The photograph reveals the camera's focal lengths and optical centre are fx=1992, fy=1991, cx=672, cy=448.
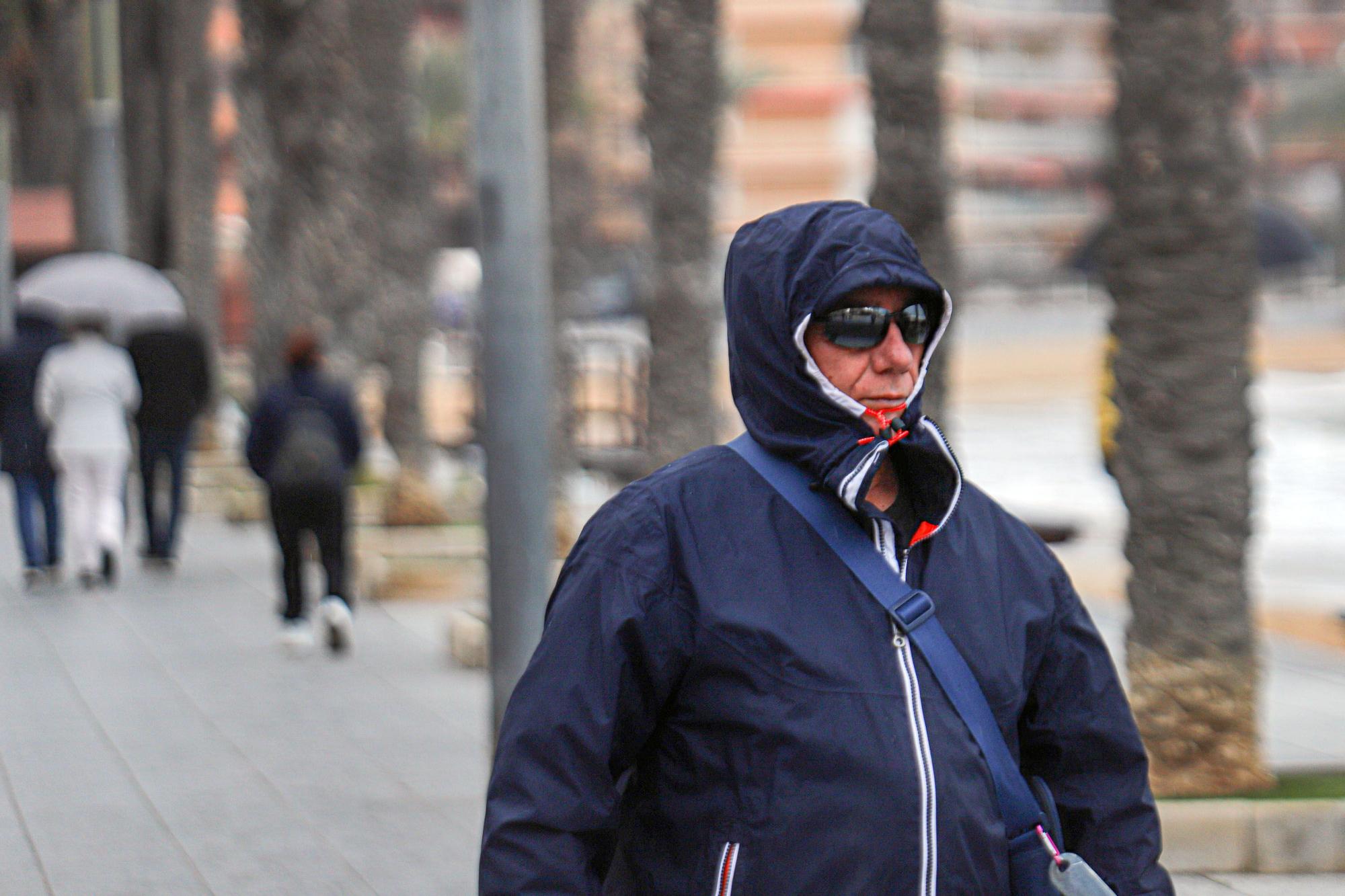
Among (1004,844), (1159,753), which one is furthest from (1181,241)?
(1004,844)

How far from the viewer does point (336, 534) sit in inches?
372

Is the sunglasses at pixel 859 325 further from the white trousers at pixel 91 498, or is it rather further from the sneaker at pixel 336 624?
the white trousers at pixel 91 498

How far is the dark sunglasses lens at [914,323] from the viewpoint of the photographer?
7.72 feet

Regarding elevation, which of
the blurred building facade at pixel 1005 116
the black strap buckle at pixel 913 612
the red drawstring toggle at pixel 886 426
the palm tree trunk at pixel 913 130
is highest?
the blurred building facade at pixel 1005 116

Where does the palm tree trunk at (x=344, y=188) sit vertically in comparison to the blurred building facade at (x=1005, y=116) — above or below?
below

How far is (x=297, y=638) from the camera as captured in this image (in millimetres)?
9438

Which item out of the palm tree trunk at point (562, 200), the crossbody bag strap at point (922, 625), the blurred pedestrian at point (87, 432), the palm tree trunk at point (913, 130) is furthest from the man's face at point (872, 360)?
the blurred pedestrian at point (87, 432)

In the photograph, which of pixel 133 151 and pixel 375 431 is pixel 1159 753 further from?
pixel 375 431

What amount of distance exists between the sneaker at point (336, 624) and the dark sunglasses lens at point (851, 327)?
734 centimetres

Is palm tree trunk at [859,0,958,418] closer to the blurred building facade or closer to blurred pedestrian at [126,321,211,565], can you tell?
blurred pedestrian at [126,321,211,565]

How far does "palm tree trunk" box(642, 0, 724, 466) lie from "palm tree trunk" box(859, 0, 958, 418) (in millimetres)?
2262

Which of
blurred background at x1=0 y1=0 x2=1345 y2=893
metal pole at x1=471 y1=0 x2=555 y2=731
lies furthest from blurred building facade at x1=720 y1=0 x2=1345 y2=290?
metal pole at x1=471 y1=0 x2=555 y2=731

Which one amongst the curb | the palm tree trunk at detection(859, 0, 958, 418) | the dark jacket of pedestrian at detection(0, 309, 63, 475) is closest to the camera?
the curb

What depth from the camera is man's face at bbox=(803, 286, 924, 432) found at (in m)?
2.32
